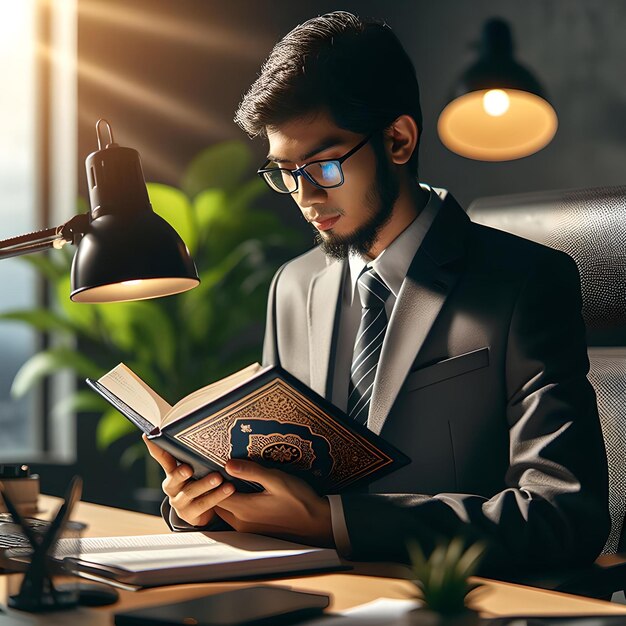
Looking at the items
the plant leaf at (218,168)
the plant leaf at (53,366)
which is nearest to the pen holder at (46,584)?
the plant leaf at (53,366)

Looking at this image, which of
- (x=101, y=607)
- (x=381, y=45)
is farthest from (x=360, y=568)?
(x=381, y=45)

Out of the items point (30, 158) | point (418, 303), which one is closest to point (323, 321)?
point (418, 303)

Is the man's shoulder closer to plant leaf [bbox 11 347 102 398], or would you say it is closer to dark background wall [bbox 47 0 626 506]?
dark background wall [bbox 47 0 626 506]

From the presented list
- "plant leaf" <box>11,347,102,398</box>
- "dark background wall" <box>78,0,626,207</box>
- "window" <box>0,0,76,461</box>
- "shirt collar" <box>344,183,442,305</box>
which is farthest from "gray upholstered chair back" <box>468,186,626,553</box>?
"window" <box>0,0,76,461</box>

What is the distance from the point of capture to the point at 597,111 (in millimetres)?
3779

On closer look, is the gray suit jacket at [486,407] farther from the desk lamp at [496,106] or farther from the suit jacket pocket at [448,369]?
the desk lamp at [496,106]

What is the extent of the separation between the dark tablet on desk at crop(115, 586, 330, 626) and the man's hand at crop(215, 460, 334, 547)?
0.92ft

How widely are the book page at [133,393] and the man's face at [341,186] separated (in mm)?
452

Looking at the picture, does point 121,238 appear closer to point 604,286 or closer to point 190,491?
point 190,491

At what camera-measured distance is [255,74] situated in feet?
15.1

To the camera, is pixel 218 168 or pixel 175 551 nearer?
pixel 175 551

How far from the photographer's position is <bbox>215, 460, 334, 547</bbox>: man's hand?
122cm

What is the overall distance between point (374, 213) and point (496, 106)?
187 cm

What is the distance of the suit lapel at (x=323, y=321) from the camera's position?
173cm
